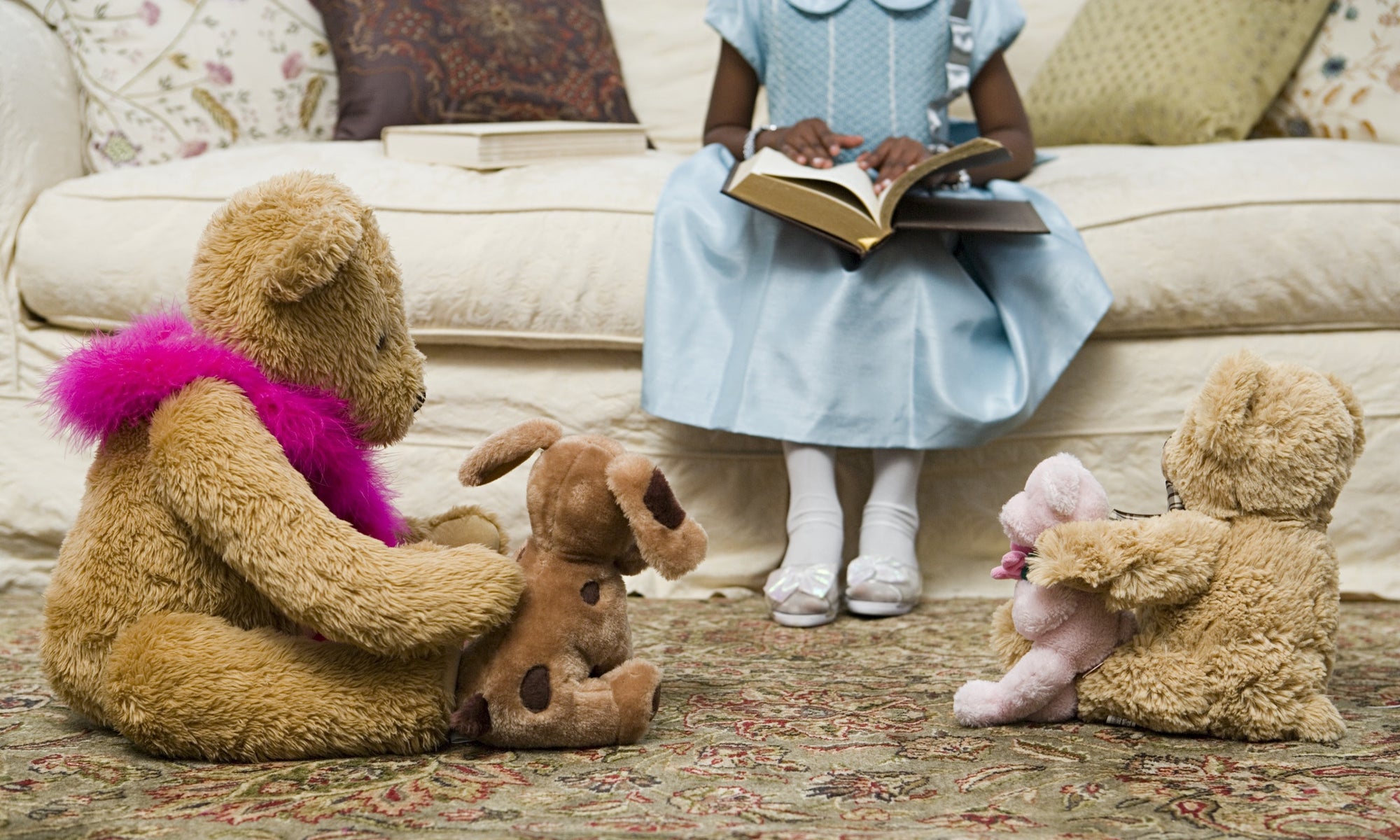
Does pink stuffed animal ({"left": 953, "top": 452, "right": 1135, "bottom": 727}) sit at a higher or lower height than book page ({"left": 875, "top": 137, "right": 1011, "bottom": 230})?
lower

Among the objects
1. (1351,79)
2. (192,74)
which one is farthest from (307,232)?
(1351,79)

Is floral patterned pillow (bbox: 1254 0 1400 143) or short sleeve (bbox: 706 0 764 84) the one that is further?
floral patterned pillow (bbox: 1254 0 1400 143)

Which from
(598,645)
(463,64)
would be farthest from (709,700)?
(463,64)

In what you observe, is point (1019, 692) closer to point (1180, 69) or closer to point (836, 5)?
point (836, 5)

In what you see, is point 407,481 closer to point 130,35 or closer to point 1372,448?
point 130,35

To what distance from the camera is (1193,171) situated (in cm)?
147

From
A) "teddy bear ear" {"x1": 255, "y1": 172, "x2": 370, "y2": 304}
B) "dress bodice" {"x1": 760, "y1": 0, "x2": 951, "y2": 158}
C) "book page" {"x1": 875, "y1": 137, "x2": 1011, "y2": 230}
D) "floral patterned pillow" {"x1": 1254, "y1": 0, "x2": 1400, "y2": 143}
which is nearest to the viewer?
"teddy bear ear" {"x1": 255, "y1": 172, "x2": 370, "y2": 304}

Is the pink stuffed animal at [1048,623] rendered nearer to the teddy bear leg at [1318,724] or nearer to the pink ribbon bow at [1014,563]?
the pink ribbon bow at [1014,563]

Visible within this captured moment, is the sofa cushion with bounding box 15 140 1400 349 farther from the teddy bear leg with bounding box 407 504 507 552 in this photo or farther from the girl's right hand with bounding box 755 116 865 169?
the teddy bear leg with bounding box 407 504 507 552

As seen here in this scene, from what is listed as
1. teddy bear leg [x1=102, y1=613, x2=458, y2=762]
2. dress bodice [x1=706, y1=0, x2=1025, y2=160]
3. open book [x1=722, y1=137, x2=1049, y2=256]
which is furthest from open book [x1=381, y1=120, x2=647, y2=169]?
teddy bear leg [x1=102, y1=613, x2=458, y2=762]

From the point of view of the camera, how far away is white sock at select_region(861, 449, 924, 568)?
1382mm

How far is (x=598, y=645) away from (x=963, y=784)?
262 millimetres

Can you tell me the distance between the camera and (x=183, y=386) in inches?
33.4

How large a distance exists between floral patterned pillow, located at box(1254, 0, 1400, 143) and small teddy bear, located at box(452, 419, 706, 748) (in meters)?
1.35
